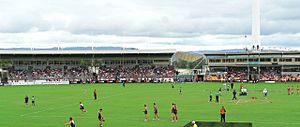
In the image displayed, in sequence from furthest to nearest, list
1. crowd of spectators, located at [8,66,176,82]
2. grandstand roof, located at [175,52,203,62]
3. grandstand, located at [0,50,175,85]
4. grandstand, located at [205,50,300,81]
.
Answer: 1. grandstand roof, located at [175,52,203,62]
2. grandstand, located at [205,50,300,81]
3. grandstand, located at [0,50,175,85]
4. crowd of spectators, located at [8,66,176,82]

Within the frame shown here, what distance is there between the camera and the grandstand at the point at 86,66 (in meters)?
113

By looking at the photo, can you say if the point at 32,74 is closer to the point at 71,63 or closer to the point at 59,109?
the point at 71,63

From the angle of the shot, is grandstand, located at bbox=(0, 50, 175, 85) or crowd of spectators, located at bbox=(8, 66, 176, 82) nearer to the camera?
crowd of spectators, located at bbox=(8, 66, 176, 82)

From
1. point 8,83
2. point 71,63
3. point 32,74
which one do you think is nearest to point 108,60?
point 71,63

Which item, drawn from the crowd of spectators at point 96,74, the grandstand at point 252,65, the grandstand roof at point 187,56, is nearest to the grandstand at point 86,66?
the crowd of spectators at point 96,74

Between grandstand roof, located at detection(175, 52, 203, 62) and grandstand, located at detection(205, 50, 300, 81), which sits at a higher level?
grandstand roof, located at detection(175, 52, 203, 62)

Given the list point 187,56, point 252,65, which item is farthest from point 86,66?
point 187,56

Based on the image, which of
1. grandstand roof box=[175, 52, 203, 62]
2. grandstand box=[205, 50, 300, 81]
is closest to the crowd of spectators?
grandstand box=[205, 50, 300, 81]

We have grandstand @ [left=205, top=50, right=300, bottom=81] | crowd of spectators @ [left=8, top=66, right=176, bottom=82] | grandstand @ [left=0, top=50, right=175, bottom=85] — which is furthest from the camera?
grandstand @ [left=205, top=50, right=300, bottom=81]

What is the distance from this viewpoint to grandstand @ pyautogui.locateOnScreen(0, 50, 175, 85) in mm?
113375

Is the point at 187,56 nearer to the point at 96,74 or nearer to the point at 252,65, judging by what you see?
the point at 252,65

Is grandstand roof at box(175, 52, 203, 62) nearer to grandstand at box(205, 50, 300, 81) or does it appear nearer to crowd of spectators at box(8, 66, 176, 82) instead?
grandstand at box(205, 50, 300, 81)

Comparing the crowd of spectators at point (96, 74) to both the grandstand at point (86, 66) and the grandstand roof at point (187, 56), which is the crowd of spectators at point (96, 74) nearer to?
the grandstand at point (86, 66)

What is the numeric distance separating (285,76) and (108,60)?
48.5m
